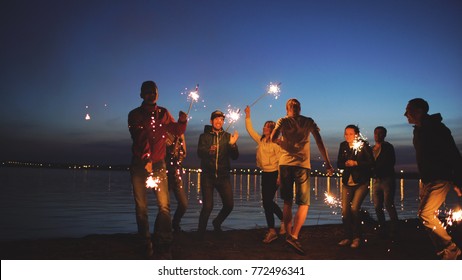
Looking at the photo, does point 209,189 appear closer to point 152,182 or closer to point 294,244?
point 152,182

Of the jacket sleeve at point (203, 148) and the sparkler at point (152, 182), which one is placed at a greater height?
the jacket sleeve at point (203, 148)

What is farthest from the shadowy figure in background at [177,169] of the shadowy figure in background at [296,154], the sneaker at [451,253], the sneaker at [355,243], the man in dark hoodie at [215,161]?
the sneaker at [451,253]

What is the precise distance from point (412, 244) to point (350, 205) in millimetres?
1429

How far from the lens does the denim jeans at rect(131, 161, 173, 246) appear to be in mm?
6066

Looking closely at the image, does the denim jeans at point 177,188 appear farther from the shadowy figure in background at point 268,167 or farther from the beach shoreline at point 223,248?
the shadowy figure in background at point 268,167

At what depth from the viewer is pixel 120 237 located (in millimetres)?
7473

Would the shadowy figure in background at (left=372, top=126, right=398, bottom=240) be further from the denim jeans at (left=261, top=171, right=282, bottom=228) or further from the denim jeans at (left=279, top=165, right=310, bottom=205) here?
the denim jeans at (left=279, top=165, right=310, bottom=205)

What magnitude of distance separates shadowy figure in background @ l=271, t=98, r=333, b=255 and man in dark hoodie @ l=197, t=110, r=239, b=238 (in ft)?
3.81

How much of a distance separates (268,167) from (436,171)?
2870 millimetres

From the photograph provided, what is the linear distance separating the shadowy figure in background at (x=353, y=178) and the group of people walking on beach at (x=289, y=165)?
2 centimetres

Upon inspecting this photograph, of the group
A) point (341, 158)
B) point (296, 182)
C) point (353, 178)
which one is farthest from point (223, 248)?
point (341, 158)

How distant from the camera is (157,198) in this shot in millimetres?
6129

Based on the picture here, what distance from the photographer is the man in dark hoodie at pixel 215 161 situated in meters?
7.52
